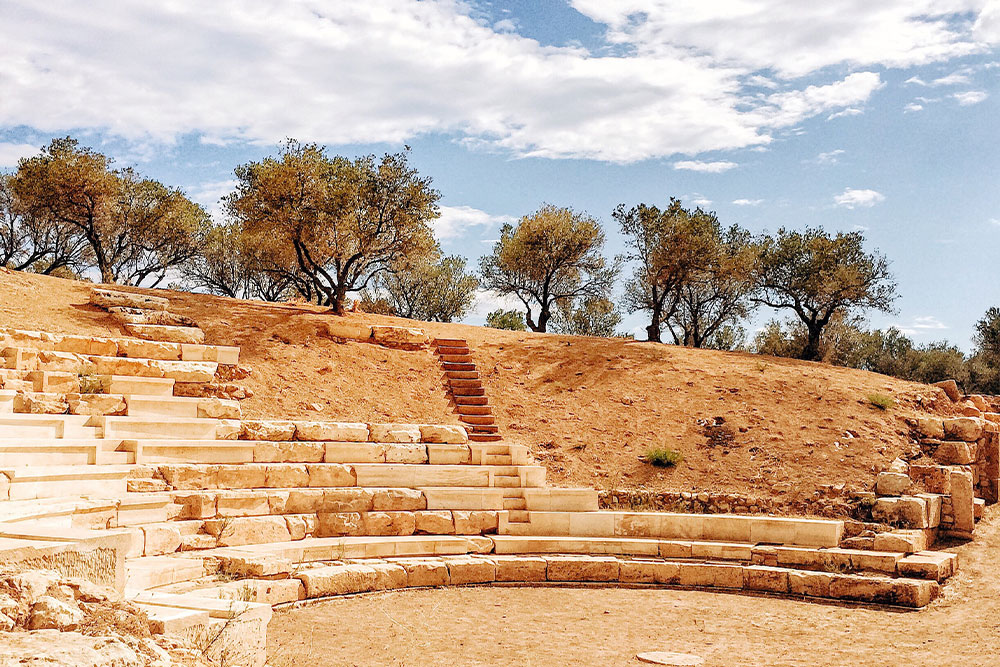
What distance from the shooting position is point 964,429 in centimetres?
1684

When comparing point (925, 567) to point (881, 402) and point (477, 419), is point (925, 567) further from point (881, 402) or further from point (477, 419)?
point (477, 419)

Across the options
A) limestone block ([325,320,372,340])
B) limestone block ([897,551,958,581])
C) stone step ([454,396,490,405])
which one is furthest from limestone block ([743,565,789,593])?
limestone block ([325,320,372,340])

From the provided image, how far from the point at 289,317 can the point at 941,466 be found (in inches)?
621

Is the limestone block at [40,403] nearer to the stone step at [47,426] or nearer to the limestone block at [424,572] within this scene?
the stone step at [47,426]

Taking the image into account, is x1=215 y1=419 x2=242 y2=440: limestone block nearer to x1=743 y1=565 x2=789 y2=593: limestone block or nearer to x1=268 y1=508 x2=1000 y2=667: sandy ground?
x1=268 y1=508 x2=1000 y2=667: sandy ground

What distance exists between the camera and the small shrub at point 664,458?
16.5m

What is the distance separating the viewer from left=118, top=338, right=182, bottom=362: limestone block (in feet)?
50.2

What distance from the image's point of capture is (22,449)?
10164 millimetres

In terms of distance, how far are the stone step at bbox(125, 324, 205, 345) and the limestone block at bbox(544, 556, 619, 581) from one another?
964 centimetres

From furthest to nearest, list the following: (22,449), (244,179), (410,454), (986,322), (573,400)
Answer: (986,322), (244,179), (573,400), (410,454), (22,449)

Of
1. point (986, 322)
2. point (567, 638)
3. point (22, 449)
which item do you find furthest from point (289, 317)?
point (986, 322)

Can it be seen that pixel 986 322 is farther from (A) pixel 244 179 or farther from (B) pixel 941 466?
(A) pixel 244 179

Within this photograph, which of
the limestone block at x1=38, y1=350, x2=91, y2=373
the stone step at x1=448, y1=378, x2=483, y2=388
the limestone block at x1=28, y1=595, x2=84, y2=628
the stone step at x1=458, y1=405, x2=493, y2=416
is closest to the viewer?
the limestone block at x1=28, y1=595, x2=84, y2=628

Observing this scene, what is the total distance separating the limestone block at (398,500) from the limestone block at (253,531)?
1.55 m
